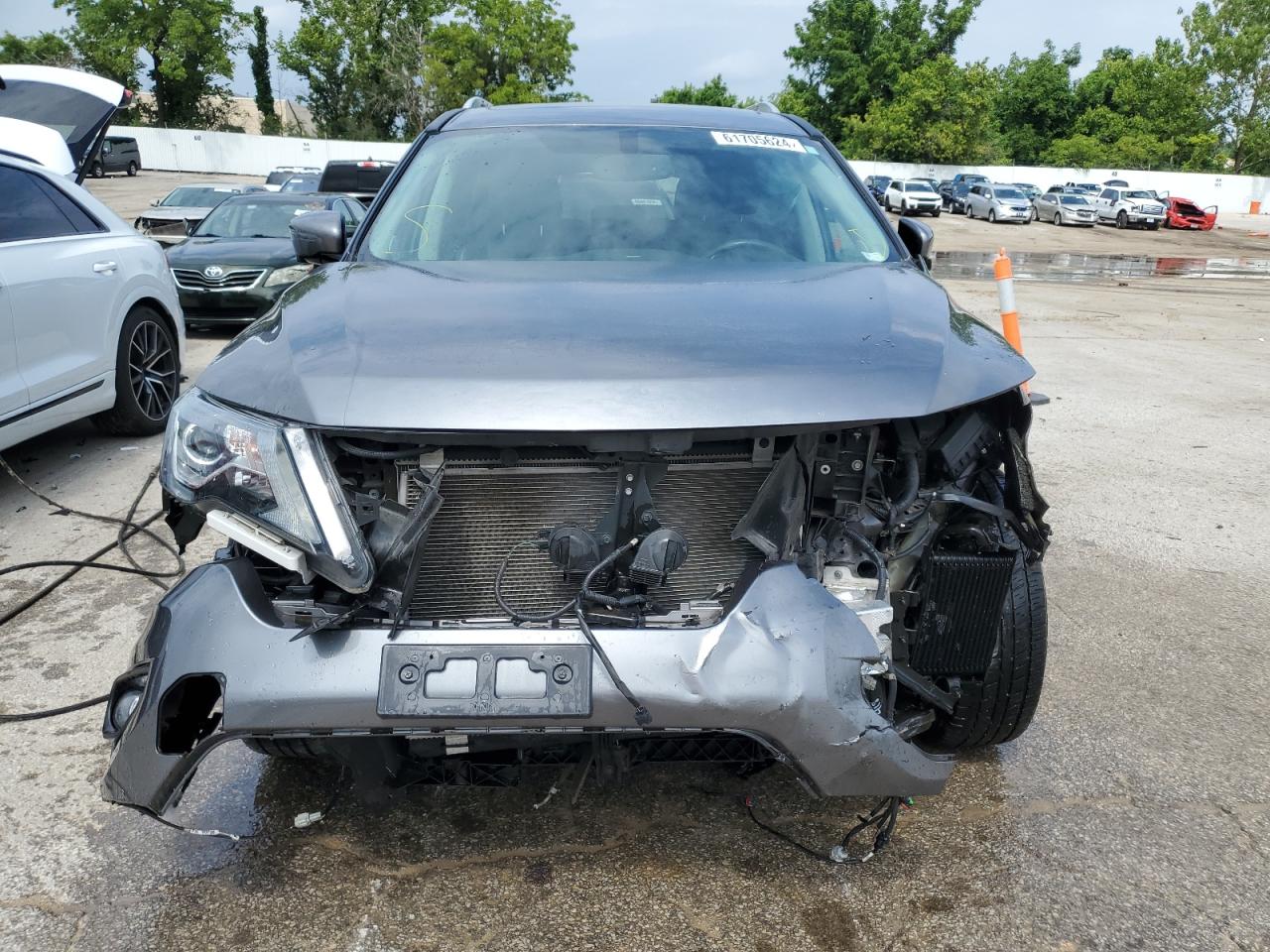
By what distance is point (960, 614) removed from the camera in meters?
2.48

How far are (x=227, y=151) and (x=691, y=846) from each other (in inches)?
2430

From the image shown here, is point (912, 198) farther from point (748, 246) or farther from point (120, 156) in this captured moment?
point (748, 246)

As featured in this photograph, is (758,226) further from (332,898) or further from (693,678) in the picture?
(332,898)

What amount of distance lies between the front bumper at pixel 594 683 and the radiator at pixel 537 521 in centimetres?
23

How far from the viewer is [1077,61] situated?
72.6 metres

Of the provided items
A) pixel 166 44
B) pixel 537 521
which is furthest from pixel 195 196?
pixel 166 44

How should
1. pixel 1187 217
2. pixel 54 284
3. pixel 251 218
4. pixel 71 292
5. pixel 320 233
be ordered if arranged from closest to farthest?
pixel 320 233, pixel 54 284, pixel 71 292, pixel 251 218, pixel 1187 217

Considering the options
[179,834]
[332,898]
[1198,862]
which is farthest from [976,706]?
[179,834]

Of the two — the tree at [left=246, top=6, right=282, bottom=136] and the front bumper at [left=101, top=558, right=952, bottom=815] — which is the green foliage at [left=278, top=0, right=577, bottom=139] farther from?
the front bumper at [left=101, top=558, right=952, bottom=815]

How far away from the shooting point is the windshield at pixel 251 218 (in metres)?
12.5

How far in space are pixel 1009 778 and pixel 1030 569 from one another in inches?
26.8

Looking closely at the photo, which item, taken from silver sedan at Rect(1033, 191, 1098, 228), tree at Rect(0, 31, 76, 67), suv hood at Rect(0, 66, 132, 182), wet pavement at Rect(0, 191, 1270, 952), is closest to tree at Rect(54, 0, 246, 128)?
tree at Rect(0, 31, 76, 67)

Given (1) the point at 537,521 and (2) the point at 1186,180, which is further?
(2) the point at 1186,180

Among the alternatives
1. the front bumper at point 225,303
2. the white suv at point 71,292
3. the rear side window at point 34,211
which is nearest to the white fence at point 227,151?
the front bumper at point 225,303
